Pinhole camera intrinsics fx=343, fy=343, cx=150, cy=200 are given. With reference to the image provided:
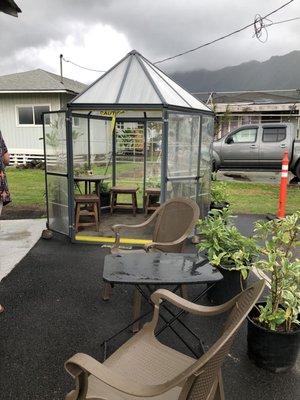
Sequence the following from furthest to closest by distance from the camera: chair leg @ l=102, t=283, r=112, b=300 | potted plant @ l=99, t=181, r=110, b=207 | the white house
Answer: the white house
potted plant @ l=99, t=181, r=110, b=207
chair leg @ l=102, t=283, r=112, b=300

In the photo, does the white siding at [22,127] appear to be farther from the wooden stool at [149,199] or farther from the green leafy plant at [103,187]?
the wooden stool at [149,199]

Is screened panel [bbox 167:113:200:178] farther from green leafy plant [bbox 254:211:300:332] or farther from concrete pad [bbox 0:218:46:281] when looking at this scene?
green leafy plant [bbox 254:211:300:332]

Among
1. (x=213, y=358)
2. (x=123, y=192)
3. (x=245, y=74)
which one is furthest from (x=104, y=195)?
Answer: (x=245, y=74)

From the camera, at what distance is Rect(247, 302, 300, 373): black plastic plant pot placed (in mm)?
2689

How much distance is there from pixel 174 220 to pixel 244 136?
1006 cm

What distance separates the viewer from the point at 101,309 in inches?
145

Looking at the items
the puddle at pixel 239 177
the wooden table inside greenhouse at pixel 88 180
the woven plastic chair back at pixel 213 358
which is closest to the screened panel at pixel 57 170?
the wooden table inside greenhouse at pixel 88 180

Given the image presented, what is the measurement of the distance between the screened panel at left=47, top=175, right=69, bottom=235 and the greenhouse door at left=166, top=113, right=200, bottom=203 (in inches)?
69.8

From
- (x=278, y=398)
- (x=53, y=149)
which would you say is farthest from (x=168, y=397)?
(x=53, y=149)

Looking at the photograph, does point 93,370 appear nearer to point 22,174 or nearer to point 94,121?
point 94,121

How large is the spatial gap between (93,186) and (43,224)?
172cm

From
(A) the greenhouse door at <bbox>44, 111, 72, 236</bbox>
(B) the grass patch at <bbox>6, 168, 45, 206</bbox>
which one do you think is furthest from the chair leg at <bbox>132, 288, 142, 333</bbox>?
(B) the grass patch at <bbox>6, 168, 45, 206</bbox>

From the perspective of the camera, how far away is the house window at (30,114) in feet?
54.2

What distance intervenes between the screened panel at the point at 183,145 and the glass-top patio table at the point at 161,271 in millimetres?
2588
